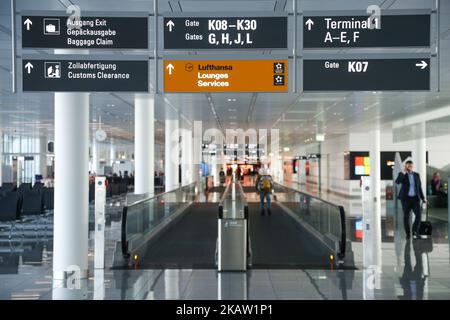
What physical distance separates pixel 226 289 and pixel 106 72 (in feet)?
12.7

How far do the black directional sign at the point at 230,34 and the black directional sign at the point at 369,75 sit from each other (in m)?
0.72

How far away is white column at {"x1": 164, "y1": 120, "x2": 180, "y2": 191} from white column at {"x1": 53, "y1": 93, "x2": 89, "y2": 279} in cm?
2082

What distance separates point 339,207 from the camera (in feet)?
38.3

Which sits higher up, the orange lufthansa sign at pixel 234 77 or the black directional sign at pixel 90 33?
the black directional sign at pixel 90 33

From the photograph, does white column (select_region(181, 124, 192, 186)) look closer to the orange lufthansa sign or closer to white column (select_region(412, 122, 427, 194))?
white column (select_region(412, 122, 427, 194))

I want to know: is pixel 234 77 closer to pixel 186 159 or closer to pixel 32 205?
pixel 32 205

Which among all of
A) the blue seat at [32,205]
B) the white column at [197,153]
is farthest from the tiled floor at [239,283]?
the white column at [197,153]

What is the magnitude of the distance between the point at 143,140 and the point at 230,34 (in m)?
14.3

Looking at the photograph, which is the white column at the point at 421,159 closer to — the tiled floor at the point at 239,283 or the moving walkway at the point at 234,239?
the moving walkway at the point at 234,239

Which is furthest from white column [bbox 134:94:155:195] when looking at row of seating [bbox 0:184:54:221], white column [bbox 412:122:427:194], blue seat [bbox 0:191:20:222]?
white column [bbox 412:122:427:194]

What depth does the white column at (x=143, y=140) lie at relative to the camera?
21531 millimetres

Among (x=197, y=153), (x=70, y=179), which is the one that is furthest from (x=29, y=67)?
(x=197, y=153)

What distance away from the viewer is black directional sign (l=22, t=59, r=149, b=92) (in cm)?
786
